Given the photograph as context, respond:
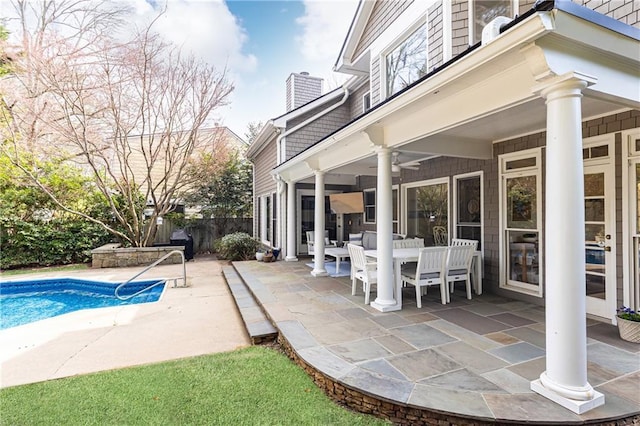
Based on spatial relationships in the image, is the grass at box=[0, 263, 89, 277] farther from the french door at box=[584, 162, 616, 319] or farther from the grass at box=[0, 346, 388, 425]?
the french door at box=[584, 162, 616, 319]

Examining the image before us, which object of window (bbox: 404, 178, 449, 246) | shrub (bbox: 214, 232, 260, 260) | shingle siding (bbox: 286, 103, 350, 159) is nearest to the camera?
window (bbox: 404, 178, 449, 246)

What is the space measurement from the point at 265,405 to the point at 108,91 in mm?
10603

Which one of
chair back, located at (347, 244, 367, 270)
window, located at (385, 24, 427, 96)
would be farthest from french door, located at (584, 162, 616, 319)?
window, located at (385, 24, 427, 96)

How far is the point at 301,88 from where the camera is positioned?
1177 cm

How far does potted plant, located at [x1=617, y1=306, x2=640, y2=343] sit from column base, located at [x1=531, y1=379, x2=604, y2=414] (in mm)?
1681

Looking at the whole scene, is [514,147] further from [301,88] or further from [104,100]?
[104,100]

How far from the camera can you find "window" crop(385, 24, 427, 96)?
5.99 m

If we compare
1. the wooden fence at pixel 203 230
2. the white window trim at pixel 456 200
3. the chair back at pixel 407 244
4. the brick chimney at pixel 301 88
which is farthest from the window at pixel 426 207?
the wooden fence at pixel 203 230

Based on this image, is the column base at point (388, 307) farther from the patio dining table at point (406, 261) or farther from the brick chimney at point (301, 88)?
the brick chimney at point (301, 88)

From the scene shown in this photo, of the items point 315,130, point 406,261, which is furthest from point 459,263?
point 315,130

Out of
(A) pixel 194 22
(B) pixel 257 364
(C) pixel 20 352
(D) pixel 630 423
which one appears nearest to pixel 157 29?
(A) pixel 194 22

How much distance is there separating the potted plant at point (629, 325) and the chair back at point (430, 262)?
2.10 metres

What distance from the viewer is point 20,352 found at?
399 centimetres

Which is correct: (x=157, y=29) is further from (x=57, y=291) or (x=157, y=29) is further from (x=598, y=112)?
(x=598, y=112)
